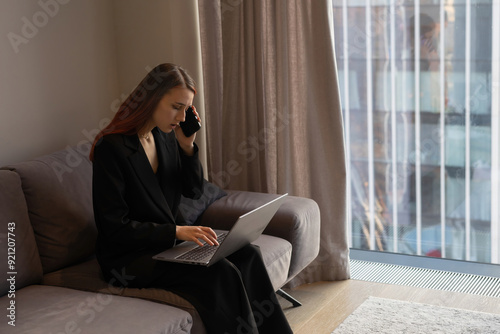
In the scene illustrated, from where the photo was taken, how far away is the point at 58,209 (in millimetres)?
2746

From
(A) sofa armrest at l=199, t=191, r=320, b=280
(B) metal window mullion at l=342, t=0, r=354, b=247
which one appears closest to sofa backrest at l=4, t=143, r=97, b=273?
(A) sofa armrest at l=199, t=191, r=320, b=280

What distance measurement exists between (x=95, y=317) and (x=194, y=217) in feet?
3.30

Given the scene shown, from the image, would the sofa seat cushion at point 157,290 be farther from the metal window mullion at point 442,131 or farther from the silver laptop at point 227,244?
the metal window mullion at point 442,131

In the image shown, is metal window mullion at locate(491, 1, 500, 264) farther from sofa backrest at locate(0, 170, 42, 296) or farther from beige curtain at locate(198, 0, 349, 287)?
sofa backrest at locate(0, 170, 42, 296)

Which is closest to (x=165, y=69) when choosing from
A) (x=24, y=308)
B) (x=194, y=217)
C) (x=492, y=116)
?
(x=194, y=217)

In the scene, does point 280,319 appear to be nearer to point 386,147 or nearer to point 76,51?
point 386,147

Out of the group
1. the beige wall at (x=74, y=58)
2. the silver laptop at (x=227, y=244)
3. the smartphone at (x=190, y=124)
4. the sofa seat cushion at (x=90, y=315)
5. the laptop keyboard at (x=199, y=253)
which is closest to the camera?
the sofa seat cushion at (x=90, y=315)

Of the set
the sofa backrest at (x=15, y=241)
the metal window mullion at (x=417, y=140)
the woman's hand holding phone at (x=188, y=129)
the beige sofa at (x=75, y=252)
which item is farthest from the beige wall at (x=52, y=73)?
the metal window mullion at (x=417, y=140)

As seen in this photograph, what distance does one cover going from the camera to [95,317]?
2.24 meters

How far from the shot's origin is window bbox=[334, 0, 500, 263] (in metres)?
3.51

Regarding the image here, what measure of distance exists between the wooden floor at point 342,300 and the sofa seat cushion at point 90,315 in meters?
0.93

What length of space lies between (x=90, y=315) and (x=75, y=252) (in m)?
0.58

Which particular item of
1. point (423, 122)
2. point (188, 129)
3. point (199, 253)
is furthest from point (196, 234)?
point (423, 122)

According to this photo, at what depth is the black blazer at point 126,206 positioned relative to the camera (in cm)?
255
